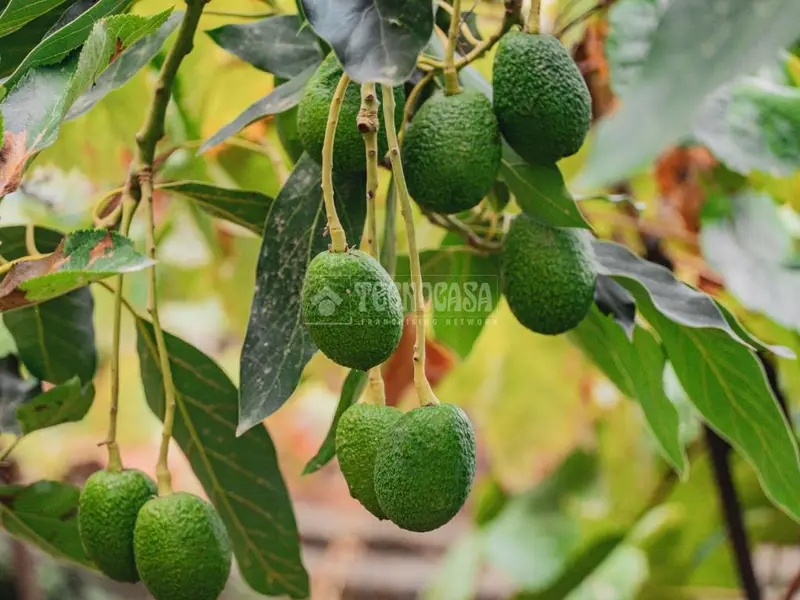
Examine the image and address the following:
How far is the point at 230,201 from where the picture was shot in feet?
2.89

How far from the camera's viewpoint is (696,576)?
1.89 m

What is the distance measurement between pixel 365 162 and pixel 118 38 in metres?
0.20

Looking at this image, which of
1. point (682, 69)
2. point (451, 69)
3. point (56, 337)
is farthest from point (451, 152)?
point (56, 337)

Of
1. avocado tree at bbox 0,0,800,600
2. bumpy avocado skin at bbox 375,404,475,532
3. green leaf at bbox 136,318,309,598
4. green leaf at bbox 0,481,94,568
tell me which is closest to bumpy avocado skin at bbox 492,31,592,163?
avocado tree at bbox 0,0,800,600

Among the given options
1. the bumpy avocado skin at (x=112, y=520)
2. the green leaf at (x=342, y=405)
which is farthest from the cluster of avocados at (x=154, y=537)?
the green leaf at (x=342, y=405)

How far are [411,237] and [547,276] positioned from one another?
17 centimetres

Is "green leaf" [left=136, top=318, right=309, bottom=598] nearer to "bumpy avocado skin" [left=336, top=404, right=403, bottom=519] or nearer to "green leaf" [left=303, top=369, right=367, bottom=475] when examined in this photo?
"green leaf" [left=303, top=369, right=367, bottom=475]

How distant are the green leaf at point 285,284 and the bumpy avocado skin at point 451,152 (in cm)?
7

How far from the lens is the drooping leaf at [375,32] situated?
1.92 feet

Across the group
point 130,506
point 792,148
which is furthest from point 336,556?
point 130,506

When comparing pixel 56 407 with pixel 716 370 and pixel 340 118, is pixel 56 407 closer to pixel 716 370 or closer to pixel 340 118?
pixel 340 118

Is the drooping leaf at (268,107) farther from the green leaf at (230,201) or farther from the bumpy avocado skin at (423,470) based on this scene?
the bumpy avocado skin at (423,470)

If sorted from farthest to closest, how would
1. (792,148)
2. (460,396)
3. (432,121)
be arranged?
(460,396)
(792,148)
(432,121)

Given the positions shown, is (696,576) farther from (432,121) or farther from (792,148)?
(432,121)
